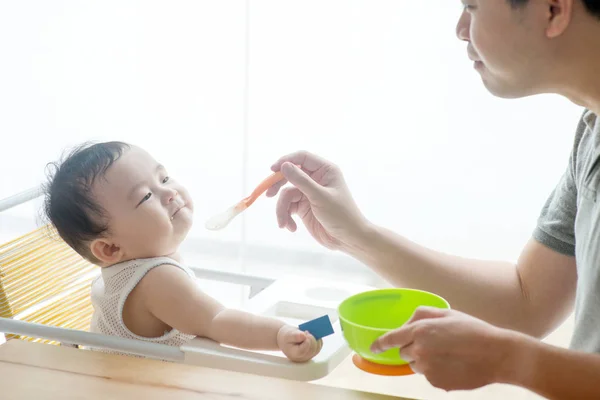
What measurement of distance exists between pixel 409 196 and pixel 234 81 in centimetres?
71

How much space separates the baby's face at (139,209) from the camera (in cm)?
142

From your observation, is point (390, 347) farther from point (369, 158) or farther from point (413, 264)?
point (369, 158)

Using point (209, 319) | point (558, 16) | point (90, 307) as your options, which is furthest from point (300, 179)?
point (90, 307)

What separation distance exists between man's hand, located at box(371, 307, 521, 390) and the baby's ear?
2.01 ft

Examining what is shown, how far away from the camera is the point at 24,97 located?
3287mm

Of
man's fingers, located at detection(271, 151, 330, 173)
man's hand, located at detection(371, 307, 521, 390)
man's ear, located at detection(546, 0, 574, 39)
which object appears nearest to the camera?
man's hand, located at detection(371, 307, 521, 390)

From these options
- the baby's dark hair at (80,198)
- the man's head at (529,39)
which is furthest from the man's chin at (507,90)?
the baby's dark hair at (80,198)

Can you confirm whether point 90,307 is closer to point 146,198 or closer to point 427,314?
point 146,198

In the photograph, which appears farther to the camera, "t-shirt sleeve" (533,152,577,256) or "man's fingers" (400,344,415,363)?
"t-shirt sleeve" (533,152,577,256)

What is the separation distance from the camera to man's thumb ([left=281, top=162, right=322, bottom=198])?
137 centimetres

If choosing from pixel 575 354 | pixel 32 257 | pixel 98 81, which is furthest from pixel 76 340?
pixel 98 81

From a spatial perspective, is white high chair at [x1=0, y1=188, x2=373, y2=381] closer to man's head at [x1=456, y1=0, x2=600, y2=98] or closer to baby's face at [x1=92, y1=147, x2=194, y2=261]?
baby's face at [x1=92, y1=147, x2=194, y2=261]

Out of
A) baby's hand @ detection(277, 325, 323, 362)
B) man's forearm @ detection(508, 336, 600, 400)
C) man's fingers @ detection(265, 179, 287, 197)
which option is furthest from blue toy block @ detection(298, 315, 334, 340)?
man's fingers @ detection(265, 179, 287, 197)

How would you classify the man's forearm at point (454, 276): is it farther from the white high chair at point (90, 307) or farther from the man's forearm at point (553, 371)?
the man's forearm at point (553, 371)
